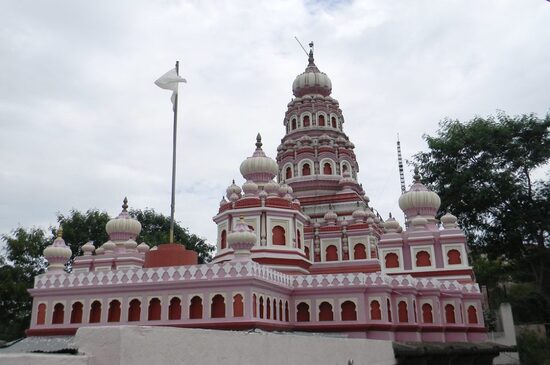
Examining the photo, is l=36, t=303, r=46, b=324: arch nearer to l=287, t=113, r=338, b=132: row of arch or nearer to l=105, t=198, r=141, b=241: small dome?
l=105, t=198, r=141, b=241: small dome

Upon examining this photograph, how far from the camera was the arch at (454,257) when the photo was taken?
78.9 feet

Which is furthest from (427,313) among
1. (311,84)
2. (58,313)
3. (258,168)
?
(311,84)

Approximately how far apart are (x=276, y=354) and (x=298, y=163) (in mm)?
27053

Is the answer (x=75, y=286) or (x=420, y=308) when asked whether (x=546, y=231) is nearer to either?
(x=420, y=308)

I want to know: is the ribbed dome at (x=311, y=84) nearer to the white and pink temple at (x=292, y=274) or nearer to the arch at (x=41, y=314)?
the white and pink temple at (x=292, y=274)

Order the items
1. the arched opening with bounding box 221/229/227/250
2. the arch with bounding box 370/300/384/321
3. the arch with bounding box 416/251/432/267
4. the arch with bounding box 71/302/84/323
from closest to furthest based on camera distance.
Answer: the arch with bounding box 71/302/84/323, the arch with bounding box 370/300/384/321, the arch with bounding box 416/251/432/267, the arched opening with bounding box 221/229/227/250

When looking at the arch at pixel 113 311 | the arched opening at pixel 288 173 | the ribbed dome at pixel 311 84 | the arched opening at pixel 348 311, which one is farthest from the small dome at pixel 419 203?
the arch at pixel 113 311

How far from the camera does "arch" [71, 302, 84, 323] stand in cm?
1938

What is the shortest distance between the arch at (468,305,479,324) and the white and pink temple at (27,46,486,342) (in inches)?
1.8

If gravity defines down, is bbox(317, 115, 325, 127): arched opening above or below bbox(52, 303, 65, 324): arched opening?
above

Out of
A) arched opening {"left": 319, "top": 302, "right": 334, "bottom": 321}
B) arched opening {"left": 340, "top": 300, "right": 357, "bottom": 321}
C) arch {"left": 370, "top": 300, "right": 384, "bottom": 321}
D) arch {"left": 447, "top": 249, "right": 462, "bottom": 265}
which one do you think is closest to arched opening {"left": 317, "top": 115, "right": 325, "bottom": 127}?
arch {"left": 447, "top": 249, "right": 462, "bottom": 265}

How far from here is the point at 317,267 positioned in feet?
91.7

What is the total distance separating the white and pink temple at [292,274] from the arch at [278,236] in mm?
70

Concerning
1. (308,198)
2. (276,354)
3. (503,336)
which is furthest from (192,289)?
(503,336)
